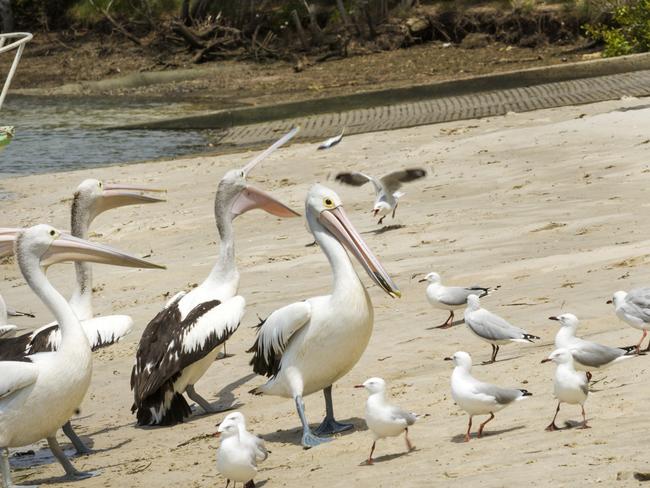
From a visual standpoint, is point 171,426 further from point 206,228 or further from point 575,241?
point 206,228

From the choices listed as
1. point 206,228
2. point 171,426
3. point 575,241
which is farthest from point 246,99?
point 171,426

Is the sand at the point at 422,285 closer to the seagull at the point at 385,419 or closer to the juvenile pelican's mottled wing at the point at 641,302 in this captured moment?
the seagull at the point at 385,419

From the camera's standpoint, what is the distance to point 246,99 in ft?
87.5

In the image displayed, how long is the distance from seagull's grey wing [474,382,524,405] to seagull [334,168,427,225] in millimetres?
3023

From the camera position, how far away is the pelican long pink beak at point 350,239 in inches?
227

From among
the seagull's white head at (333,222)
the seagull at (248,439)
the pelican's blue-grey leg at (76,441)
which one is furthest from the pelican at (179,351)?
the seagull at (248,439)

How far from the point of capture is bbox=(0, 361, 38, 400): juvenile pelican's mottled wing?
523 cm

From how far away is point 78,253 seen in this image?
19.7 ft

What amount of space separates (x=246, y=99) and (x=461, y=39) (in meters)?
6.91

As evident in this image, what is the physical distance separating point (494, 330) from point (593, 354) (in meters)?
0.96

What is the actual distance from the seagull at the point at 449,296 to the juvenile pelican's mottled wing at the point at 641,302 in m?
1.33

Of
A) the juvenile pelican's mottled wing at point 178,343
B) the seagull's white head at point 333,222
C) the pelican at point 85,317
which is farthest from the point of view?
the juvenile pelican's mottled wing at point 178,343

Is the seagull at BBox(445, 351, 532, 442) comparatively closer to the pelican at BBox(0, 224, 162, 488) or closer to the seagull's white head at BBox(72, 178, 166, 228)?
the pelican at BBox(0, 224, 162, 488)

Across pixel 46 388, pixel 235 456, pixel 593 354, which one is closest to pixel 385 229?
pixel 593 354
